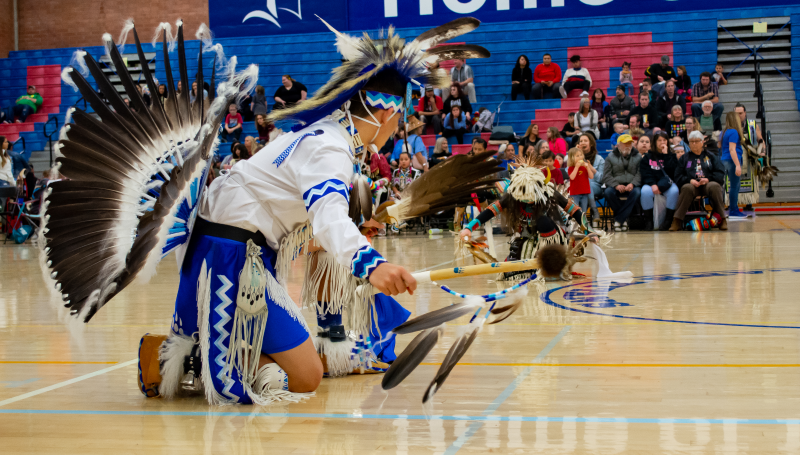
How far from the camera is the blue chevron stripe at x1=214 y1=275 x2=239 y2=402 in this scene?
2605 millimetres

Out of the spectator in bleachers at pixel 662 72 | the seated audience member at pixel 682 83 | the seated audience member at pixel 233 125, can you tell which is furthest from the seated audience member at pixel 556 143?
the seated audience member at pixel 233 125

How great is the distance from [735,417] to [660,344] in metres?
1.10

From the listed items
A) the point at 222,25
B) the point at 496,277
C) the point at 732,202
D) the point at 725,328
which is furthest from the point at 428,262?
the point at 222,25

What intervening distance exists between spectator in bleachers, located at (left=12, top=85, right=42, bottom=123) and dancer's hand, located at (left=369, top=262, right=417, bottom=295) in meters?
16.6

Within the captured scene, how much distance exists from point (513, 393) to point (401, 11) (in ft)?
47.9

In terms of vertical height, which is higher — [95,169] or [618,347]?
[95,169]

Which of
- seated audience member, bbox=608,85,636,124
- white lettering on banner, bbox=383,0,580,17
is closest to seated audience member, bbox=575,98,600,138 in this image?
seated audience member, bbox=608,85,636,124

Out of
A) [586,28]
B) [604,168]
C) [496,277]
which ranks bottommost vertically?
[496,277]

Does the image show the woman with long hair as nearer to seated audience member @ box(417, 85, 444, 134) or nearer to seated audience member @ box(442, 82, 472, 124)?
seated audience member @ box(442, 82, 472, 124)

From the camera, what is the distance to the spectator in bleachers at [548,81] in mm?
14398

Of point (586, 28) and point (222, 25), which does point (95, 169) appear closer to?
point (586, 28)

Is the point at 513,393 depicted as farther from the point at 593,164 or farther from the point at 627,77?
the point at 627,77

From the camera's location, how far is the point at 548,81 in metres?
14.5

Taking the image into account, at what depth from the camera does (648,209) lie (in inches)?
413
